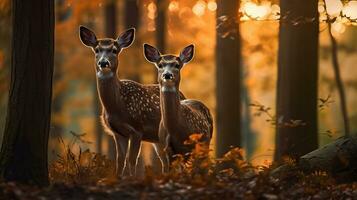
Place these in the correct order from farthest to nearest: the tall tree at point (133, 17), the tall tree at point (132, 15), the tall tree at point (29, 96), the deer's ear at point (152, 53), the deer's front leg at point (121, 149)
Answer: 1. the tall tree at point (132, 15)
2. the tall tree at point (133, 17)
3. the deer's front leg at point (121, 149)
4. the deer's ear at point (152, 53)
5. the tall tree at point (29, 96)

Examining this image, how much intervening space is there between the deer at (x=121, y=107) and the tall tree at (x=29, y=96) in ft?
10.8

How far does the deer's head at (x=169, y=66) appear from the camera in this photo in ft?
42.6

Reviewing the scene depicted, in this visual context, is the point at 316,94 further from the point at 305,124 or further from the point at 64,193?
the point at 64,193

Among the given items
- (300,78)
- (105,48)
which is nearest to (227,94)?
(300,78)

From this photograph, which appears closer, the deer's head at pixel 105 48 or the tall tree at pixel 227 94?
the deer's head at pixel 105 48

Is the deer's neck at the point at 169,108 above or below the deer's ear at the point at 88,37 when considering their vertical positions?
below

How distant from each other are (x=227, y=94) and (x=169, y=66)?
16.8 feet

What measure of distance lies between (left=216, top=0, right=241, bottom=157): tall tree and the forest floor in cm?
688

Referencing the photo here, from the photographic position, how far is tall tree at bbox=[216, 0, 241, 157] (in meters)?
18.1

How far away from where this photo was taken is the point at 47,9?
10.4 m

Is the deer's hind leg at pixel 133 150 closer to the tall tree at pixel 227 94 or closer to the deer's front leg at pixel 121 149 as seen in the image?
the deer's front leg at pixel 121 149

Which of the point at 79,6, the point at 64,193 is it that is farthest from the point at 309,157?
the point at 79,6

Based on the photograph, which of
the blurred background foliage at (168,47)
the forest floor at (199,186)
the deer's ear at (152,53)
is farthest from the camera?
the blurred background foliage at (168,47)

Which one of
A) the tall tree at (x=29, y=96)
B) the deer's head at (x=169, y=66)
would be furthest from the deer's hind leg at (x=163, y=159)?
the tall tree at (x=29, y=96)
